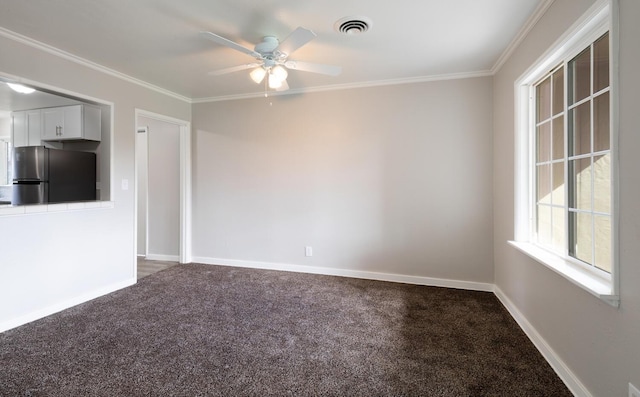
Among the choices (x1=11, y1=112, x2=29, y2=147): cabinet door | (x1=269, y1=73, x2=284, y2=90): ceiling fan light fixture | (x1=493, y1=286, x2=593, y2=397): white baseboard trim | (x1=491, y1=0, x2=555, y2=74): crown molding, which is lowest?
(x1=493, y1=286, x2=593, y2=397): white baseboard trim

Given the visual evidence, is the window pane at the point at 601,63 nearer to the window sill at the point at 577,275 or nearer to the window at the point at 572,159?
the window at the point at 572,159

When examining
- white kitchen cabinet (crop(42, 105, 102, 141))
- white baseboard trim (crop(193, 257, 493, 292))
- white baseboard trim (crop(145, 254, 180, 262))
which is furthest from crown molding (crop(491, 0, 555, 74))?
white baseboard trim (crop(145, 254, 180, 262))

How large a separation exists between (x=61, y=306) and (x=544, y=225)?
14.6ft

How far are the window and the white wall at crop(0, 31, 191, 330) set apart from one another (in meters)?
4.12

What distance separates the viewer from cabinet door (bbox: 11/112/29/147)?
9.79 feet

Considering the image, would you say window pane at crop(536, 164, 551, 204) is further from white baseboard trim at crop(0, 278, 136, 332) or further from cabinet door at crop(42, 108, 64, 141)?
cabinet door at crop(42, 108, 64, 141)

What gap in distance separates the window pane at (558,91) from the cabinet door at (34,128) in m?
4.76

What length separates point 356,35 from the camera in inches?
97.6

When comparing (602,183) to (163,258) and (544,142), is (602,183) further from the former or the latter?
(163,258)

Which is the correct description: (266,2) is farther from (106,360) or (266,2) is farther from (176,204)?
(176,204)

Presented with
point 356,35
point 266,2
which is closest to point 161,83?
point 266,2

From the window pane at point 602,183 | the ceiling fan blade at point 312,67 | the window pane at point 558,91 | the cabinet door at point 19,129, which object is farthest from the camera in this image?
the cabinet door at point 19,129

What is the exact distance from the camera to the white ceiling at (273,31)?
2092 mm

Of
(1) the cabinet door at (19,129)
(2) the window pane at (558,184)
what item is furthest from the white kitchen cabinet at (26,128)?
(2) the window pane at (558,184)
